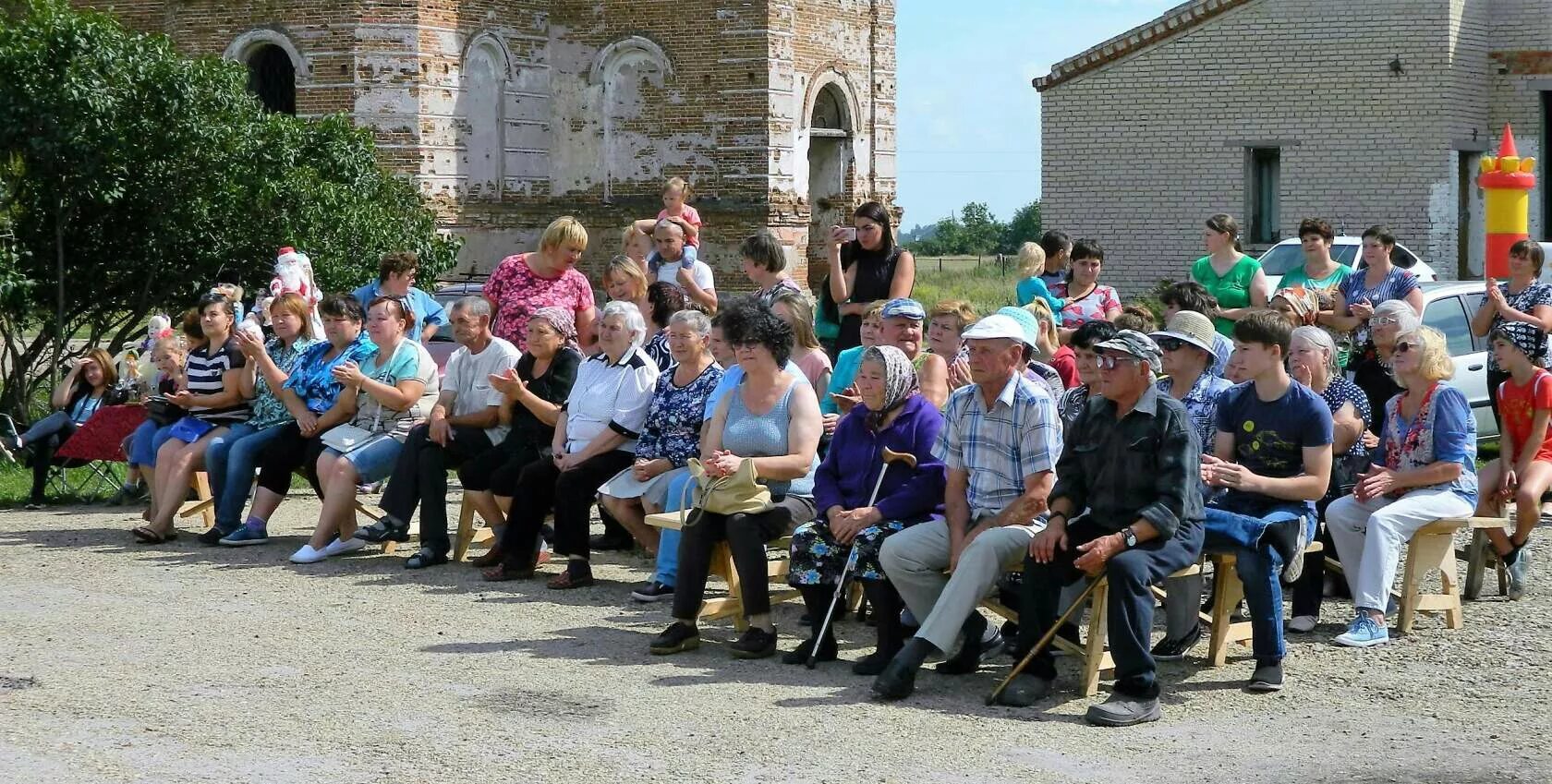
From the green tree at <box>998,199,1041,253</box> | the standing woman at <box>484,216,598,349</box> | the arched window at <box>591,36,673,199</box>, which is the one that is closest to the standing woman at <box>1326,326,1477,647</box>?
the standing woman at <box>484,216,598,349</box>

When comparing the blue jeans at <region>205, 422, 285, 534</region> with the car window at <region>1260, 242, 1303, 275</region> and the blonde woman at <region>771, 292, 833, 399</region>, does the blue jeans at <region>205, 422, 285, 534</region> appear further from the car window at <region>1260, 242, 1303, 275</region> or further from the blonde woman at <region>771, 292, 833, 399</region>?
the car window at <region>1260, 242, 1303, 275</region>

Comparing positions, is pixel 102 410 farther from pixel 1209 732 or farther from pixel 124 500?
pixel 1209 732

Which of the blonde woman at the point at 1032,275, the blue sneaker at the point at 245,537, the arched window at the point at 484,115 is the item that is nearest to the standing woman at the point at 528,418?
the blue sneaker at the point at 245,537

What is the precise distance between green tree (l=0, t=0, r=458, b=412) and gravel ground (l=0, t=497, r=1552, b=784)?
7.72 metres

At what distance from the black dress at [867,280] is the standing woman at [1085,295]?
106 centimetres

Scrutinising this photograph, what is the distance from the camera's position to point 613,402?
9312 millimetres

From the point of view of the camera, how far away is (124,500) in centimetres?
1219

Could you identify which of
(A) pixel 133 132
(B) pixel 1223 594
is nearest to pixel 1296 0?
(A) pixel 133 132

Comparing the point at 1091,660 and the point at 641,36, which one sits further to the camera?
the point at 641,36

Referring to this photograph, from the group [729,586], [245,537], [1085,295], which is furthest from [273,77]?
[729,586]

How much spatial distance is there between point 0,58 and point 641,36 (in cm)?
1227

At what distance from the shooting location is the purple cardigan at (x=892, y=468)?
7.43 meters

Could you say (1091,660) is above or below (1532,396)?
below

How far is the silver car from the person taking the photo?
13.1 meters
